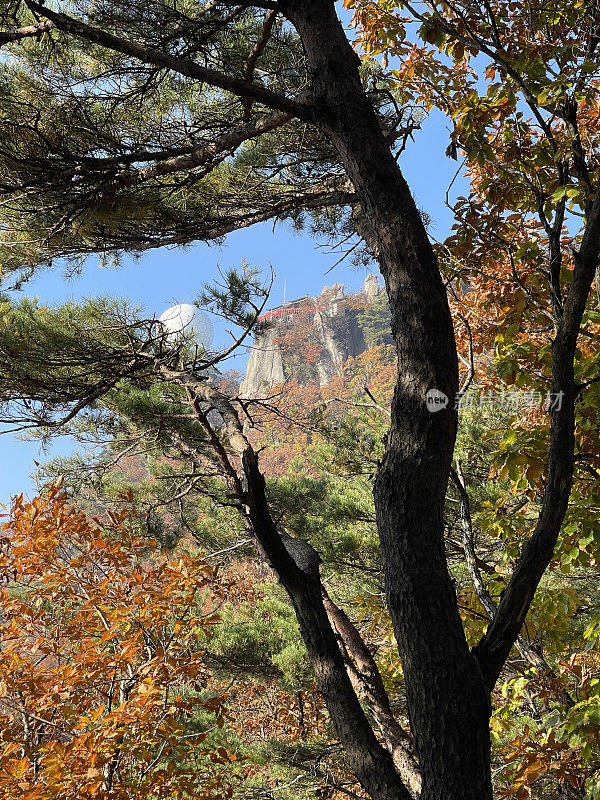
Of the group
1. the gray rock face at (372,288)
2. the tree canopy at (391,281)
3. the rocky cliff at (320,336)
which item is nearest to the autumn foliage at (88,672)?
the tree canopy at (391,281)

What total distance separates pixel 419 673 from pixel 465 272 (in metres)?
1.41

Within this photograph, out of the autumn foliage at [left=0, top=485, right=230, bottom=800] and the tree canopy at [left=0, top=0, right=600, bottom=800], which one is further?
the autumn foliage at [left=0, top=485, right=230, bottom=800]

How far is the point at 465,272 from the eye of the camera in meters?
2.08

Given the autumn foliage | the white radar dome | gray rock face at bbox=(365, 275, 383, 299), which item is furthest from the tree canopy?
gray rock face at bbox=(365, 275, 383, 299)

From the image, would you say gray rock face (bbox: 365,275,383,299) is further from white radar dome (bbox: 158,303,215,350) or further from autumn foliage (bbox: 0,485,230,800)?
autumn foliage (bbox: 0,485,230,800)

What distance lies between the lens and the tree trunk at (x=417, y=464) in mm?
1106

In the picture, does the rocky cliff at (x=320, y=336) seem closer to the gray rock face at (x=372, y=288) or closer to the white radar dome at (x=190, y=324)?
the gray rock face at (x=372, y=288)

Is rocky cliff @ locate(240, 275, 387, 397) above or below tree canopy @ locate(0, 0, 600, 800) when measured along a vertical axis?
above

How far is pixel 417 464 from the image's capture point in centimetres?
124

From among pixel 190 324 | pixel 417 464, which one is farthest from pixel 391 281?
pixel 190 324

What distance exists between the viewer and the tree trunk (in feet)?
3.63

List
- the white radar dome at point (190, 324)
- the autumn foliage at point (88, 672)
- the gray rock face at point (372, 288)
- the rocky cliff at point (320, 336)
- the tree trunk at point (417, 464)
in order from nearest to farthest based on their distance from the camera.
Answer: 1. the tree trunk at point (417, 464)
2. the autumn foliage at point (88, 672)
3. the white radar dome at point (190, 324)
4. the rocky cliff at point (320, 336)
5. the gray rock face at point (372, 288)

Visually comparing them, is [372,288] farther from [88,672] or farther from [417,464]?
[417,464]

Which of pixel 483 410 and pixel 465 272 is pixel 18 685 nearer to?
pixel 465 272
